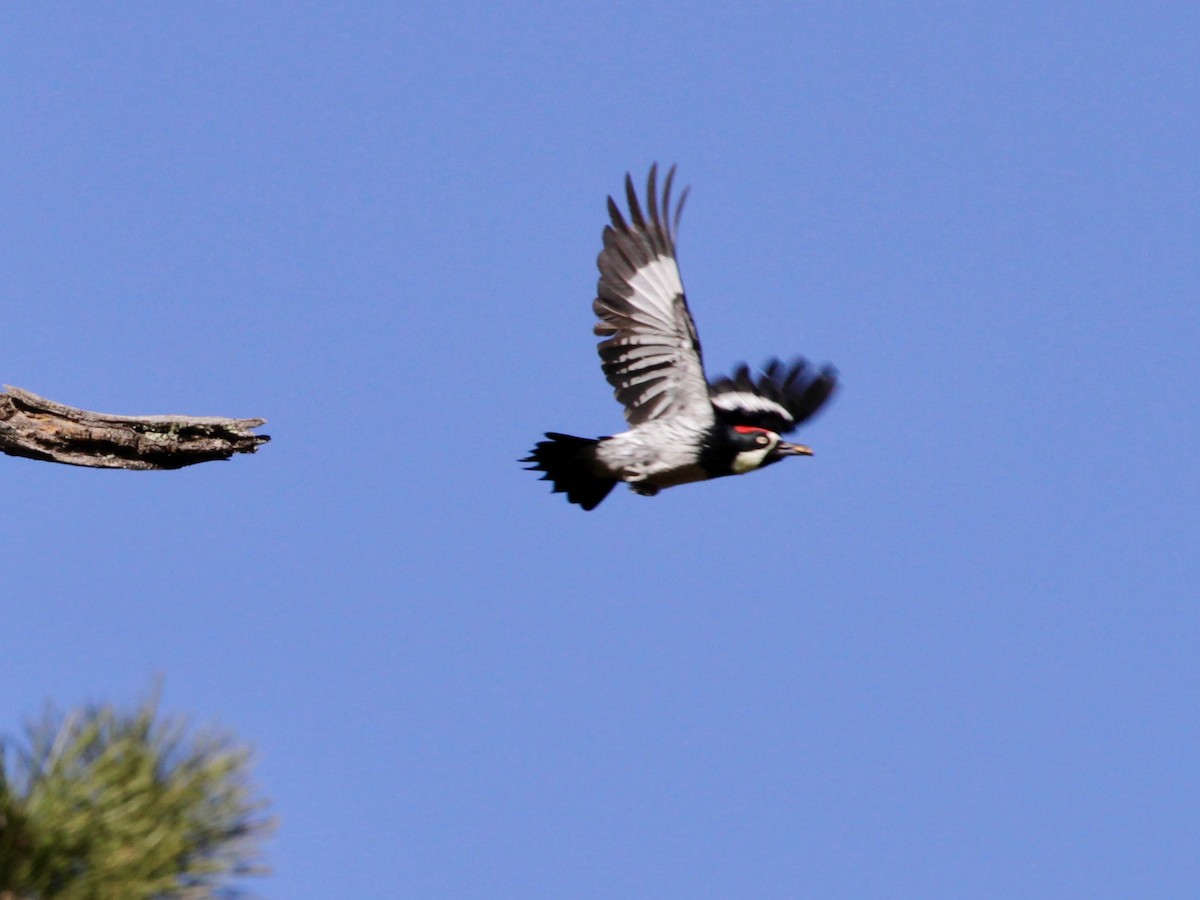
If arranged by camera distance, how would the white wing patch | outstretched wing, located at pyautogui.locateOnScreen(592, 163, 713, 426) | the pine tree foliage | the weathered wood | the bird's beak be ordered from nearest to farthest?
the pine tree foliage, the weathered wood, outstretched wing, located at pyautogui.locateOnScreen(592, 163, 713, 426), the bird's beak, the white wing patch

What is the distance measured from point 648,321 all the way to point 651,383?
448 millimetres

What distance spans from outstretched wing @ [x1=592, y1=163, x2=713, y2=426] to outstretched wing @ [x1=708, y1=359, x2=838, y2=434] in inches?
57.6

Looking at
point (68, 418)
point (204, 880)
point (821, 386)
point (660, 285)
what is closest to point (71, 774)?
point (204, 880)

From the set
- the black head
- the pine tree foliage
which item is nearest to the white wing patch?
the black head

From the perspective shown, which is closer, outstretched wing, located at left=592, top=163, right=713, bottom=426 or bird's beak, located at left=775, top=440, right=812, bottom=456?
outstretched wing, located at left=592, top=163, right=713, bottom=426

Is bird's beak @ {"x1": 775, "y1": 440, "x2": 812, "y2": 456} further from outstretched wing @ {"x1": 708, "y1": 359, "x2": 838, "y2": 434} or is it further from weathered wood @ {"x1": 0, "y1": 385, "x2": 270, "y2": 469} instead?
weathered wood @ {"x1": 0, "y1": 385, "x2": 270, "y2": 469}

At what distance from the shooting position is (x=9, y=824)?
10.9 feet

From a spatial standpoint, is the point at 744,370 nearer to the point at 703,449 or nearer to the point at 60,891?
the point at 703,449

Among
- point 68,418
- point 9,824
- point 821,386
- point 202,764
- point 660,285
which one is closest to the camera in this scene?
point 9,824

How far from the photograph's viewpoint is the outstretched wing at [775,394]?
11578 millimetres

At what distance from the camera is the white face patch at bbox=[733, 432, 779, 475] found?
10125 millimetres

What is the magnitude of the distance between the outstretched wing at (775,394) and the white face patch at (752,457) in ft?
3.98

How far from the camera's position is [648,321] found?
984 centimetres

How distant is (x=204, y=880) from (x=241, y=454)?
4.11m
